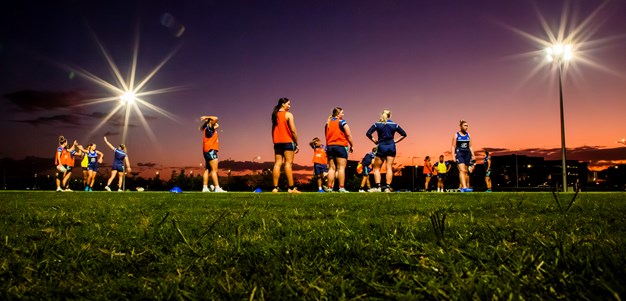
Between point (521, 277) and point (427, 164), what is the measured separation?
2774 cm

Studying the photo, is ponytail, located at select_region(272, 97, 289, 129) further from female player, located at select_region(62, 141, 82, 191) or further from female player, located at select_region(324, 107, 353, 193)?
female player, located at select_region(62, 141, 82, 191)

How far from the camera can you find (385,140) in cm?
1326

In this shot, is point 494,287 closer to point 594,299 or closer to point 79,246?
point 594,299

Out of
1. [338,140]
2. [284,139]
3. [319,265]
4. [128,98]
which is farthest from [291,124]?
[128,98]

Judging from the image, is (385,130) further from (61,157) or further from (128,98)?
(128,98)

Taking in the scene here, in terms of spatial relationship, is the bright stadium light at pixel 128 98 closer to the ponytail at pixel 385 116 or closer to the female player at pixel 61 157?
the female player at pixel 61 157

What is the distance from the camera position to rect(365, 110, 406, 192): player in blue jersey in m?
13.2

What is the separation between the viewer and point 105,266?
2014mm

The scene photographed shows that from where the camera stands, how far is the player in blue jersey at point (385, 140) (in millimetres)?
13203

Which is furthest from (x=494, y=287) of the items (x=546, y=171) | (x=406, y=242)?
(x=546, y=171)

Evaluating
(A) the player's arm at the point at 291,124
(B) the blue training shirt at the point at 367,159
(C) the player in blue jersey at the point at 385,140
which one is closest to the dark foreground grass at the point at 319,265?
(A) the player's arm at the point at 291,124

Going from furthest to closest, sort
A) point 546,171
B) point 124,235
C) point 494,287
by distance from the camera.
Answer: point 546,171 < point 124,235 < point 494,287

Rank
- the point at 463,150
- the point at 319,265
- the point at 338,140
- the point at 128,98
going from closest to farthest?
the point at 319,265 < the point at 338,140 < the point at 463,150 < the point at 128,98

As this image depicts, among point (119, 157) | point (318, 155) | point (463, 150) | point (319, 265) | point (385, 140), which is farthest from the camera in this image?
point (119, 157)
